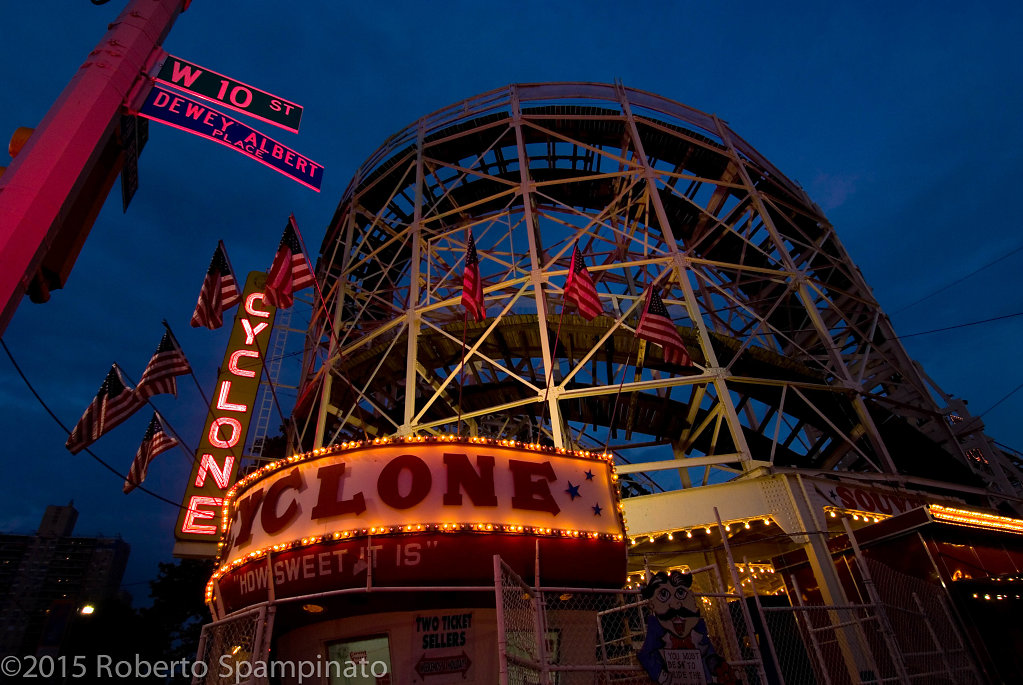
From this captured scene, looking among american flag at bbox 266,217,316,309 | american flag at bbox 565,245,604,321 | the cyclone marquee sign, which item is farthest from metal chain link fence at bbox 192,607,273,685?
american flag at bbox 565,245,604,321

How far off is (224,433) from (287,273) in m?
5.09

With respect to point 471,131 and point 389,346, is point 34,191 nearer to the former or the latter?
point 389,346

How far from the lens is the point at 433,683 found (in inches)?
338

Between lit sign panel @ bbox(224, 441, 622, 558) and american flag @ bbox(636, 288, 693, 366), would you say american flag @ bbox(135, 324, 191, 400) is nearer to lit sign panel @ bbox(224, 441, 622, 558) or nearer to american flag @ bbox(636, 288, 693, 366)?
lit sign panel @ bbox(224, 441, 622, 558)

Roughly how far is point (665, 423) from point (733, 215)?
28.6ft

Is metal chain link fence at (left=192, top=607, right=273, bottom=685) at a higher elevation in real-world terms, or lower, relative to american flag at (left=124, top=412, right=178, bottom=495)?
lower

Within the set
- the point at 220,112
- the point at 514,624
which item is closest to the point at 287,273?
the point at 220,112

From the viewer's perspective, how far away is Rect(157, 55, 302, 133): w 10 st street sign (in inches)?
227

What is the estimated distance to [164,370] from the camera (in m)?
11.8

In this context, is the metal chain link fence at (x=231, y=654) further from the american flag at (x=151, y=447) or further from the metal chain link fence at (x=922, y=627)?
the metal chain link fence at (x=922, y=627)

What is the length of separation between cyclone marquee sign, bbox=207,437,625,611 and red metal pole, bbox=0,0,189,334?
16.3ft

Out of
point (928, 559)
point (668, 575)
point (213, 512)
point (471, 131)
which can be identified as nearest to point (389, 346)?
point (213, 512)

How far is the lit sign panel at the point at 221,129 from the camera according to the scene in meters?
5.53

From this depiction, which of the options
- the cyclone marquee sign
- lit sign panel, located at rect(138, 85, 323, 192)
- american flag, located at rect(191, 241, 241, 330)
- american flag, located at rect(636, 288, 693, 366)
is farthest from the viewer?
american flag, located at rect(191, 241, 241, 330)
